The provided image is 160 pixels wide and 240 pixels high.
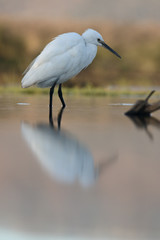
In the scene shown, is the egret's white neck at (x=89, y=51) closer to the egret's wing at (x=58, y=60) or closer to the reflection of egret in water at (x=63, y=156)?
the egret's wing at (x=58, y=60)

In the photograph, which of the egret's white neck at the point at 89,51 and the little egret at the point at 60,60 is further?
the egret's white neck at the point at 89,51

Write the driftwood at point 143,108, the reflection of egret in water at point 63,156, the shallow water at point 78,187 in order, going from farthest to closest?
the driftwood at point 143,108
the reflection of egret in water at point 63,156
the shallow water at point 78,187

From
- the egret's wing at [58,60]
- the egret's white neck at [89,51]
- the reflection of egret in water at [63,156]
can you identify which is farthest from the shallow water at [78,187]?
the egret's white neck at [89,51]

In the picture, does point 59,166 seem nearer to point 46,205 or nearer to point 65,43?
point 46,205

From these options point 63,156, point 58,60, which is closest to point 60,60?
point 58,60

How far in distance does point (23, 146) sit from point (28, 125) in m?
0.96

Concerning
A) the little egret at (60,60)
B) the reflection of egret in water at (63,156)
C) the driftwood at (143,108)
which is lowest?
the driftwood at (143,108)

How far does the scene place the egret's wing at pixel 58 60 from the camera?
4039 mm

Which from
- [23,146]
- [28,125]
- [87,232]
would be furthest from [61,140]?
[87,232]

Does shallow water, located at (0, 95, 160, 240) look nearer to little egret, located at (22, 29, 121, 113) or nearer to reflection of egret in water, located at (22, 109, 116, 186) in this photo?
reflection of egret in water, located at (22, 109, 116, 186)

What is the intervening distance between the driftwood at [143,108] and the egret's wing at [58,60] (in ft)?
2.30

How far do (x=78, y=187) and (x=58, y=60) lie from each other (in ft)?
9.71

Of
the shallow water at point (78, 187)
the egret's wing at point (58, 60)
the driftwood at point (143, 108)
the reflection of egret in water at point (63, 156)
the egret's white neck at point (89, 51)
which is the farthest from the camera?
the egret's white neck at point (89, 51)

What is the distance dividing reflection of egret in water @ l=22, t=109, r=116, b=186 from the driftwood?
1442 millimetres
